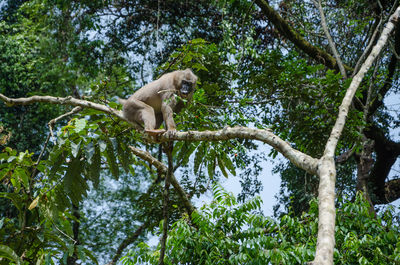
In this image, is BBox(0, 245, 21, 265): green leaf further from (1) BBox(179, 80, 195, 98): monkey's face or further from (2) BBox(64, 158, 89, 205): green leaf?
(1) BBox(179, 80, 195, 98): monkey's face

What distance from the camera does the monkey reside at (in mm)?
5613

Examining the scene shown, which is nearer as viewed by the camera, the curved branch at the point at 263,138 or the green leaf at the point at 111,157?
the curved branch at the point at 263,138

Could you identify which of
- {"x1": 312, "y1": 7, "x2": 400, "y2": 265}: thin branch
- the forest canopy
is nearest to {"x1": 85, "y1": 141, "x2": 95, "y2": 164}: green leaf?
the forest canopy

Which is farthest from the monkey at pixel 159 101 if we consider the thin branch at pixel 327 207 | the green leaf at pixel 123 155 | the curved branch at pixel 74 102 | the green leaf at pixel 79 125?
the thin branch at pixel 327 207

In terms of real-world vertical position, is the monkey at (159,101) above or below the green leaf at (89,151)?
above

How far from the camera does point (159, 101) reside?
6.18m

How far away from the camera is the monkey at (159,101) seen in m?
5.61

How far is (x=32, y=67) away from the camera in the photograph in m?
14.2

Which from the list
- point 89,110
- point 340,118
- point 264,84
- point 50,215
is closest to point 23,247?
point 50,215

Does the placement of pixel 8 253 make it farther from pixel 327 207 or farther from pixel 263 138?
pixel 327 207

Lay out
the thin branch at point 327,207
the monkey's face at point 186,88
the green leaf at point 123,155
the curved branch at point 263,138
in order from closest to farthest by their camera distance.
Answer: the thin branch at point 327,207
the curved branch at point 263,138
the green leaf at point 123,155
the monkey's face at point 186,88

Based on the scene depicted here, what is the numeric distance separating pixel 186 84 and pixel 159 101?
456mm

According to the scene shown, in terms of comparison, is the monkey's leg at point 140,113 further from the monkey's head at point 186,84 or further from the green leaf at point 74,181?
the green leaf at point 74,181

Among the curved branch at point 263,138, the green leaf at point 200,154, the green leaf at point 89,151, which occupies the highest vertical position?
the green leaf at point 200,154
